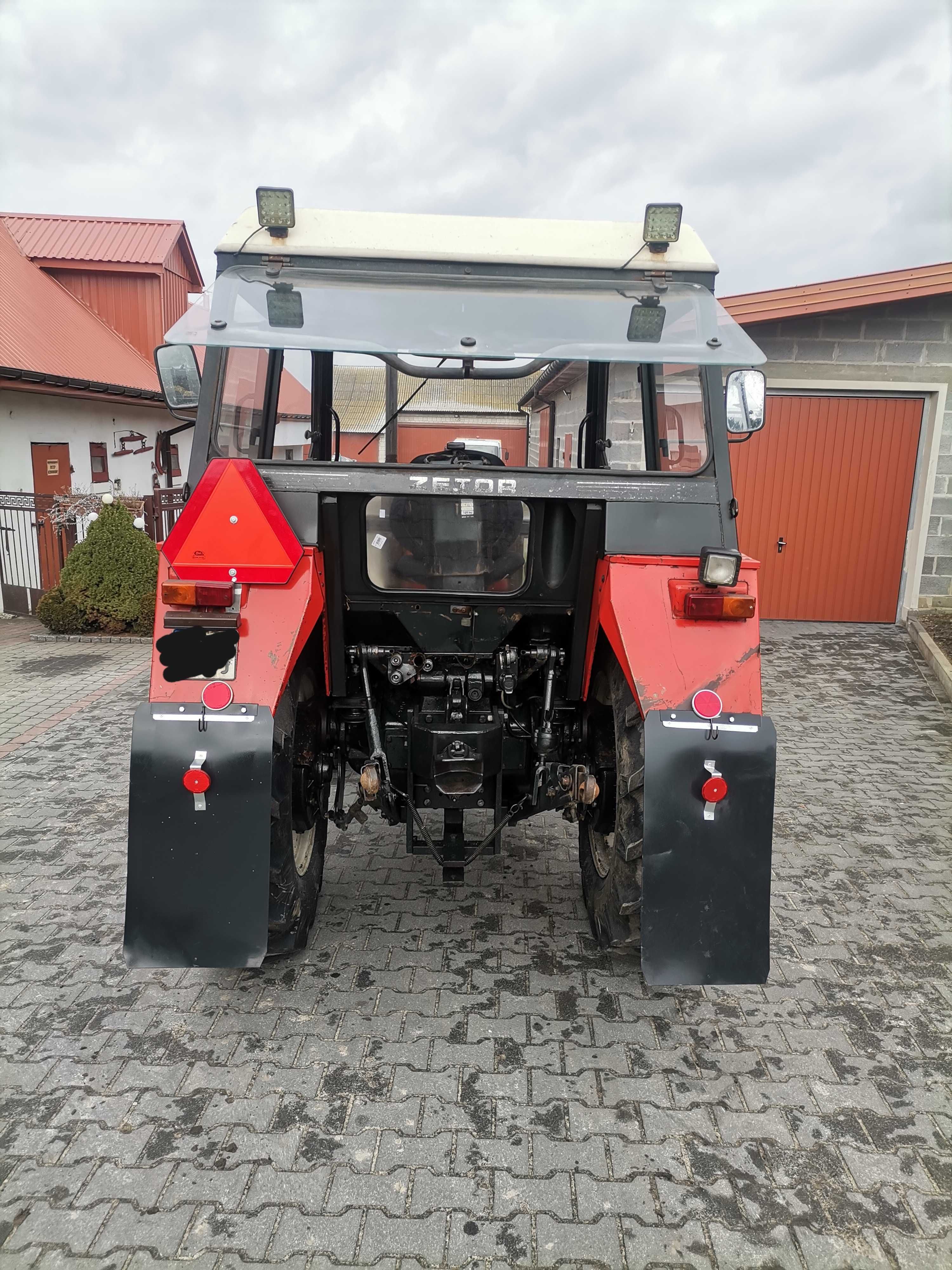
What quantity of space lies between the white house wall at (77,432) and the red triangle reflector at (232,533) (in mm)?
8882

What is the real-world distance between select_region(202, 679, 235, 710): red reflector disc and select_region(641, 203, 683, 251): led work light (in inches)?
80.7

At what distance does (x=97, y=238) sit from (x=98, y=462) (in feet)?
26.7

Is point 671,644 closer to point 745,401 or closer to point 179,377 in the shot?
point 745,401

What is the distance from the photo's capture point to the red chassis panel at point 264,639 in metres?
2.63

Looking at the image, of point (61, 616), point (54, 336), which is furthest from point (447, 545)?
point (54, 336)

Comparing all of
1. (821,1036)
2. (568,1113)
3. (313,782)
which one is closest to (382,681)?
(313,782)

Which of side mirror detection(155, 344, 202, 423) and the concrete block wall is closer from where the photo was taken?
side mirror detection(155, 344, 202, 423)

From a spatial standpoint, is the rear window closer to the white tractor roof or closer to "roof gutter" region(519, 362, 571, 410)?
"roof gutter" region(519, 362, 571, 410)

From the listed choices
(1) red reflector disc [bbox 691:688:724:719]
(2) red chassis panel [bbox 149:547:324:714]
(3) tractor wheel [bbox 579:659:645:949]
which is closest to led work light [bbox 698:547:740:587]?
(1) red reflector disc [bbox 691:688:724:719]

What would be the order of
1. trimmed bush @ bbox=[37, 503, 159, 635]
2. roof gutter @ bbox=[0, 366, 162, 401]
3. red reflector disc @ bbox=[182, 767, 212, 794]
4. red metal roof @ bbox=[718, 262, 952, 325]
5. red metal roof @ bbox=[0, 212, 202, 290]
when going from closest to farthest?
red reflector disc @ bbox=[182, 767, 212, 794]
red metal roof @ bbox=[718, 262, 952, 325]
trimmed bush @ bbox=[37, 503, 159, 635]
roof gutter @ bbox=[0, 366, 162, 401]
red metal roof @ bbox=[0, 212, 202, 290]

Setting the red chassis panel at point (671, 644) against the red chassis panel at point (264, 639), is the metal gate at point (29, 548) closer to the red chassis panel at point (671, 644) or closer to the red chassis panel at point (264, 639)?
Answer: the red chassis panel at point (264, 639)

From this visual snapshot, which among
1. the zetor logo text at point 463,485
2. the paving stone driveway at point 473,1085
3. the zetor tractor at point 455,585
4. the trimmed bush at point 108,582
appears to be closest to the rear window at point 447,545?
the zetor tractor at point 455,585

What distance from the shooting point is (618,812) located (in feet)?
9.53

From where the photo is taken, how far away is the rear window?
10.0 feet
